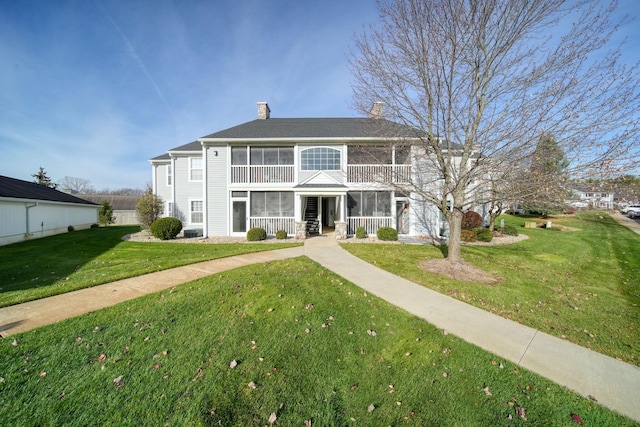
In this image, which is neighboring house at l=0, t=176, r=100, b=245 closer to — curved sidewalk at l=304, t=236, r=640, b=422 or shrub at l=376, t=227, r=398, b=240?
curved sidewalk at l=304, t=236, r=640, b=422

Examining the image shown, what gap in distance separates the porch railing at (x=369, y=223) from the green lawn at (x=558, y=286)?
2.94m

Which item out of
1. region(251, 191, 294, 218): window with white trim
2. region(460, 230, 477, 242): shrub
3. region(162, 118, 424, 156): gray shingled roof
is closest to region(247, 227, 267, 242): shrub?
region(251, 191, 294, 218): window with white trim

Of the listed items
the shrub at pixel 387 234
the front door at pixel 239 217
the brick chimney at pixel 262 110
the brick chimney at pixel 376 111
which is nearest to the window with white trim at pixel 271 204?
the front door at pixel 239 217

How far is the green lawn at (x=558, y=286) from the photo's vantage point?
398 cm

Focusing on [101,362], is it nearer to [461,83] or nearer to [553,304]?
[553,304]

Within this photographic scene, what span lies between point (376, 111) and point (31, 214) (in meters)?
19.3

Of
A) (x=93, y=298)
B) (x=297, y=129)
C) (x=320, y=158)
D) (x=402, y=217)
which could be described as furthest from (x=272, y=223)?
(x=93, y=298)

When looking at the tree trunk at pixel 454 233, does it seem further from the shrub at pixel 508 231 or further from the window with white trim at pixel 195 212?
the window with white trim at pixel 195 212

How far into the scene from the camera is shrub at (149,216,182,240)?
1284 cm

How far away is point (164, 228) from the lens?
42.3 ft

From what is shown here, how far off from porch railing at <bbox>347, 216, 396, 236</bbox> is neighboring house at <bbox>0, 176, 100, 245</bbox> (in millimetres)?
17059

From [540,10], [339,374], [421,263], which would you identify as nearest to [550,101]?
[540,10]

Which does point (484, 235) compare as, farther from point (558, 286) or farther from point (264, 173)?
point (264, 173)

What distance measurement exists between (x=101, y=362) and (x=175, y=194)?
14945 millimetres
